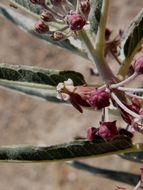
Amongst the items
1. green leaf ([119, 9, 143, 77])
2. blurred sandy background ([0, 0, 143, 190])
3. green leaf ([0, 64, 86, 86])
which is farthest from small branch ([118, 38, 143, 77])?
blurred sandy background ([0, 0, 143, 190])

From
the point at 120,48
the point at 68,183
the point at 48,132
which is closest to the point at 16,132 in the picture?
the point at 48,132

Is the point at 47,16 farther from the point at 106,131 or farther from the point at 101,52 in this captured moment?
the point at 106,131

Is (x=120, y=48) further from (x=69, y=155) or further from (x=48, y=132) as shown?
(x=48, y=132)

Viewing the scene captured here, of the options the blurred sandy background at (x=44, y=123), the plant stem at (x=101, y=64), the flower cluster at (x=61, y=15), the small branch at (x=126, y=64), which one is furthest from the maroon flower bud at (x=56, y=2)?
the blurred sandy background at (x=44, y=123)

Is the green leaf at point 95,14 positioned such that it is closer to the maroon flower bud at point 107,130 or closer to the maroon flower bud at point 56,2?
the maroon flower bud at point 56,2

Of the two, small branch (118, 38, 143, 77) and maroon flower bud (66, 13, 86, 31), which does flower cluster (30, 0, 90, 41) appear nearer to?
maroon flower bud (66, 13, 86, 31)
